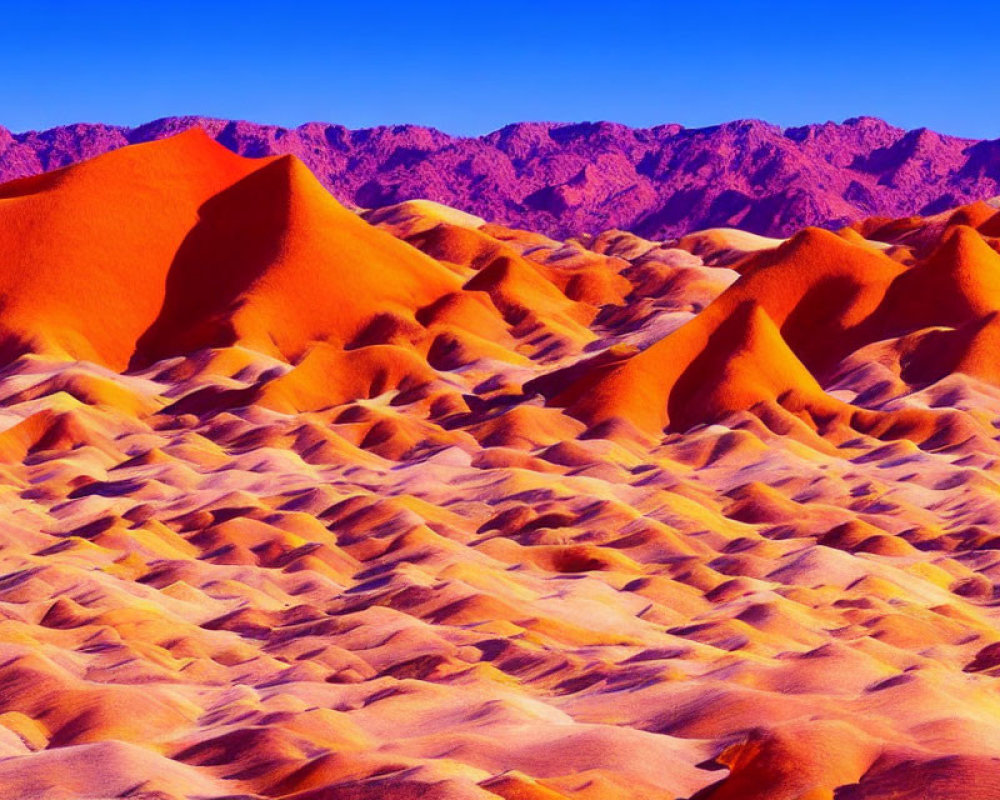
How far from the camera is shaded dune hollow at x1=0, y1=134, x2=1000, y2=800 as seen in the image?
2177 cm

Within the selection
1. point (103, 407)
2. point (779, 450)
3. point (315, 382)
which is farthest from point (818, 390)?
point (103, 407)

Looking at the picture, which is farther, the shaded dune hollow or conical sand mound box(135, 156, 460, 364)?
conical sand mound box(135, 156, 460, 364)

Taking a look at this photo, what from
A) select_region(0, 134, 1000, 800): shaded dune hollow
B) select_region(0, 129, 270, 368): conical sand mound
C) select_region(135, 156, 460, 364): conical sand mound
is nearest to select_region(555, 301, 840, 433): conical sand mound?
select_region(0, 134, 1000, 800): shaded dune hollow

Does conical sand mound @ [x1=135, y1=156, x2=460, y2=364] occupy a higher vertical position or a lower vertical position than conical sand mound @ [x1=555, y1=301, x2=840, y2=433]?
higher

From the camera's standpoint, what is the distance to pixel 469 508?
49.2 metres

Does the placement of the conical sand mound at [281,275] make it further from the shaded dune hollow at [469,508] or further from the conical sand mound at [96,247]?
the conical sand mound at [96,247]

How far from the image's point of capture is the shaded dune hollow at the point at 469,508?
857 inches

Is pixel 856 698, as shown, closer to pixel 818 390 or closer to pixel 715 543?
pixel 715 543

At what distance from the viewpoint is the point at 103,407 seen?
64250 mm

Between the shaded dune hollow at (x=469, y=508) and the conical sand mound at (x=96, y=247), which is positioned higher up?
the conical sand mound at (x=96, y=247)

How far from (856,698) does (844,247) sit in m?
57.5

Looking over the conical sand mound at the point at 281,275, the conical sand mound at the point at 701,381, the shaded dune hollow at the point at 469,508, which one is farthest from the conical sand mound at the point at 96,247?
the conical sand mound at the point at 701,381

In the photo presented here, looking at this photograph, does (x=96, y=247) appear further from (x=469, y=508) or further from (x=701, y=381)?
(x=469, y=508)

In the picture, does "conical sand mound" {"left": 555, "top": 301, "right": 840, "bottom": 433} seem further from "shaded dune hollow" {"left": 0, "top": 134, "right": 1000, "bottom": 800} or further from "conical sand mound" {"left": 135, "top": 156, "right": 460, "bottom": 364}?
"conical sand mound" {"left": 135, "top": 156, "right": 460, "bottom": 364}
